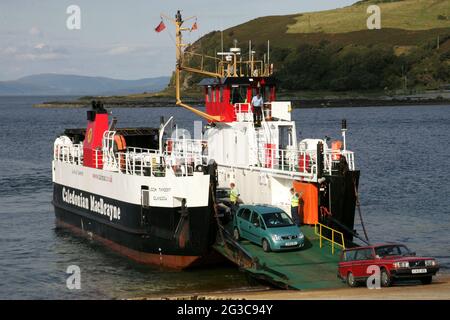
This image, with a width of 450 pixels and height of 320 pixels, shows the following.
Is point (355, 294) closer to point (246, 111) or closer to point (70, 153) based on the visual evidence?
point (246, 111)

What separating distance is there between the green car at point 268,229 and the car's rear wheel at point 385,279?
4638 millimetres

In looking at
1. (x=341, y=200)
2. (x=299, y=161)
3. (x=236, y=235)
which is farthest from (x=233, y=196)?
(x=341, y=200)

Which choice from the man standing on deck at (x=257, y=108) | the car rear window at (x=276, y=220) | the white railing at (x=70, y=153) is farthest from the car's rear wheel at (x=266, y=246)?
the white railing at (x=70, y=153)

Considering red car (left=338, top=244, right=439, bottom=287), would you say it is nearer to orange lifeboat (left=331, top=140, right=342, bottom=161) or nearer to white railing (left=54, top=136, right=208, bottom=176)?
orange lifeboat (left=331, top=140, right=342, bottom=161)

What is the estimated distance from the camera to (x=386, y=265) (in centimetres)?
2528

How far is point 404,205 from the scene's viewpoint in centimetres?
4866

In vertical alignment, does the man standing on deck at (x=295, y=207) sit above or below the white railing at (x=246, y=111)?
below

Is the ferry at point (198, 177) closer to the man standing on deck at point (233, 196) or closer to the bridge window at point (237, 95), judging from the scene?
the bridge window at point (237, 95)

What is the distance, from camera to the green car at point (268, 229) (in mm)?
29484

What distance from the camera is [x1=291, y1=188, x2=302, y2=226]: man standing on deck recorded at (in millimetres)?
32281

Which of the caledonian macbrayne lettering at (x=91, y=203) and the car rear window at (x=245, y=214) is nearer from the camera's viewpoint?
the car rear window at (x=245, y=214)

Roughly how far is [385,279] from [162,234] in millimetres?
9266
